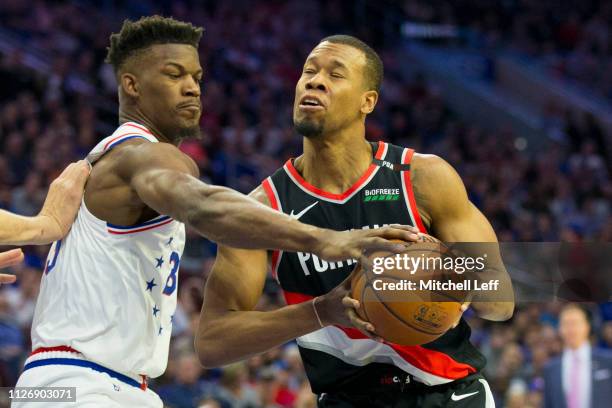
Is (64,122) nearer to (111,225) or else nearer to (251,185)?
(251,185)

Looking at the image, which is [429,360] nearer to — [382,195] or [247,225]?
[382,195]

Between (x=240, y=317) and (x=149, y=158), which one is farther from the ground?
(x=149, y=158)

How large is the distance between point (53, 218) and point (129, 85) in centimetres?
71

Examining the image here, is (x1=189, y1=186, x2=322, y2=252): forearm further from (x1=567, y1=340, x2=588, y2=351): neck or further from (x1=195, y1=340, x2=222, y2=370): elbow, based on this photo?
(x1=567, y1=340, x2=588, y2=351): neck

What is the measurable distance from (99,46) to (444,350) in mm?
10415

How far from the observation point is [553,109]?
17.4 meters

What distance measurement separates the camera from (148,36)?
4.15m

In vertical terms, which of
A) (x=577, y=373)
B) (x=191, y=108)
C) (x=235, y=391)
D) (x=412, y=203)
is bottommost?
(x=235, y=391)

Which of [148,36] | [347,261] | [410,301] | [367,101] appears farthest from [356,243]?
[148,36]

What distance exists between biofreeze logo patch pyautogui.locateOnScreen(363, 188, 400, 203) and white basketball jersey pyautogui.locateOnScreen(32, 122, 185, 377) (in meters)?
0.89

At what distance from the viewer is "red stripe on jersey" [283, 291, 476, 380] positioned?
13.2 ft

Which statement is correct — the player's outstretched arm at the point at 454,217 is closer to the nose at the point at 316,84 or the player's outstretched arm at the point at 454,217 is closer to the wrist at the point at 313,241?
the nose at the point at 316,84

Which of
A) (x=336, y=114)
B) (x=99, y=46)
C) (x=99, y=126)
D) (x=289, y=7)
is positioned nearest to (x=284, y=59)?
(x=289, y=7)

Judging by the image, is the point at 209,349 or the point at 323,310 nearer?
the point at 323,310
